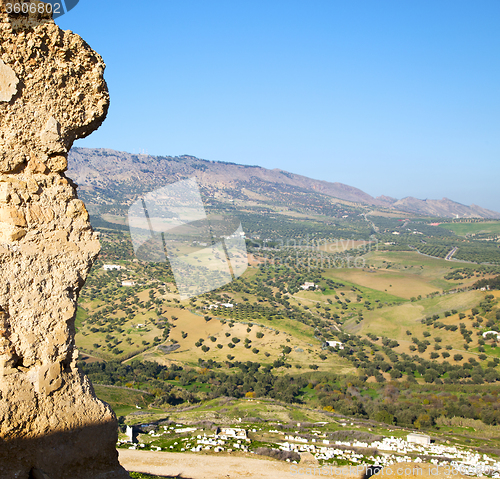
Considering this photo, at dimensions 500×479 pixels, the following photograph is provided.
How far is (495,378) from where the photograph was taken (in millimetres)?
30469

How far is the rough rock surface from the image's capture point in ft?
11.8

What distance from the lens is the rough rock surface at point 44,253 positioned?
3584 millimetres

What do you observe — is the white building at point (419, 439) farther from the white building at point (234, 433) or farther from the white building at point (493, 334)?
the white building at point (493, 334)

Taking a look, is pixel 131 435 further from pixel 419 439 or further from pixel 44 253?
pixel 44 253

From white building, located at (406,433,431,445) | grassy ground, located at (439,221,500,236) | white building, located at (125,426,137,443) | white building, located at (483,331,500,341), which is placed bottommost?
white building, located at (125,426,137,443)

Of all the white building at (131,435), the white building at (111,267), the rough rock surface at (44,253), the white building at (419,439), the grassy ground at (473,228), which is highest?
the grassy ground at (473,228)

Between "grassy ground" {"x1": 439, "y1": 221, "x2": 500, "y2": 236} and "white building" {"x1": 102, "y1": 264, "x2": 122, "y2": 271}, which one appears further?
"grassy ground" {"x1": 439, "y1": 221, "x2": 500, "y2": 236}

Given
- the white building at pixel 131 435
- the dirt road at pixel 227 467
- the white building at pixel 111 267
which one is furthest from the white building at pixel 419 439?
the white building at pixel 111 267

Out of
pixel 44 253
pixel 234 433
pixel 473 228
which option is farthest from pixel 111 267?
pixel 473 228

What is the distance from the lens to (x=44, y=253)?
3.77 m

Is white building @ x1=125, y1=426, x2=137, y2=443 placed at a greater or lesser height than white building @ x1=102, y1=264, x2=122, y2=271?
greater

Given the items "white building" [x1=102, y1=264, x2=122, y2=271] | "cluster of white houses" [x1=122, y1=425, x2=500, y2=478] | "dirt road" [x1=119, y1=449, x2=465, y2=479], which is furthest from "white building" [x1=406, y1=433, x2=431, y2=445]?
"white building" [x1=102, y1=264, x2=122, y2=271]

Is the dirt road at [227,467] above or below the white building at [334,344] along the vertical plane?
above

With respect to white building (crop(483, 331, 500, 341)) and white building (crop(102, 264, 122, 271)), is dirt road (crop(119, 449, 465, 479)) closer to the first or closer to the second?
Answer: white building (crop(483, 331, 500, 341))
